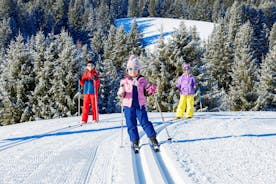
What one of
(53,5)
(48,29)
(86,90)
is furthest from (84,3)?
(86,90)

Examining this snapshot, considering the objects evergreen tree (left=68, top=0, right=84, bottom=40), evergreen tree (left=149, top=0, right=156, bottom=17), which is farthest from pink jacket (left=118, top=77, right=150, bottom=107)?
evergreen tree (left=149, top=0, right=156, bottom=17)

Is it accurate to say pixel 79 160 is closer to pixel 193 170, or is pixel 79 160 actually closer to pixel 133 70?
pixel 193 170

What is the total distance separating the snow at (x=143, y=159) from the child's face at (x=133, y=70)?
1.28 metres

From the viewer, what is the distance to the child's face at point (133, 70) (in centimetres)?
623

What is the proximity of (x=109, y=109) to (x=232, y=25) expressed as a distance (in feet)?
177

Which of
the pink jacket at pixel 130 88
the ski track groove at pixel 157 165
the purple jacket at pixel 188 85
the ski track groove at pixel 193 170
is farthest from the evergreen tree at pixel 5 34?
the ski track groove at pixel 193 170

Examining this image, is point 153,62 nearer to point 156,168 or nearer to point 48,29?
point 156,168

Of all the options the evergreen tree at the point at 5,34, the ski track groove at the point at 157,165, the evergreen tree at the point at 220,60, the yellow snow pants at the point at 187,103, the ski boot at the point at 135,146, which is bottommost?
the ski track groove at the point at 157,165

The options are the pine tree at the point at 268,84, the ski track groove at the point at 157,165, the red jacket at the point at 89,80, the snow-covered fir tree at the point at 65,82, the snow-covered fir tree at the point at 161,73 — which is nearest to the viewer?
the ski track groove at the point at 157,165

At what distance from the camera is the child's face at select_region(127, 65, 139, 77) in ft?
20.4

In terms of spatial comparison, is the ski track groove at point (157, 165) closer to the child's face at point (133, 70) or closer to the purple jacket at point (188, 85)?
the child's face at point (133, 70)

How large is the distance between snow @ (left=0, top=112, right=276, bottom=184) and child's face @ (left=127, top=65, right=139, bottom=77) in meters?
1.28

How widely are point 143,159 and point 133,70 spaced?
171 cm

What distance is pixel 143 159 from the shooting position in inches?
207
